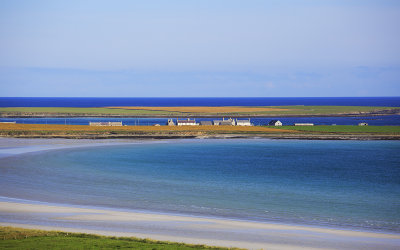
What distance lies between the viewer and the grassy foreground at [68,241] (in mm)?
19547

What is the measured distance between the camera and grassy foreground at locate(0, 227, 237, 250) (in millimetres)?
19547

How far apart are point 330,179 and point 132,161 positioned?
69.9 ft

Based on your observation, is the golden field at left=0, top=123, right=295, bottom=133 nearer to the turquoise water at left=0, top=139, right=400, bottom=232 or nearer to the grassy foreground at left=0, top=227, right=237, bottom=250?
the turquoise water at left=0, top=139, right=400, bottom=232

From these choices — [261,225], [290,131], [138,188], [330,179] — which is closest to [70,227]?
[261,225]

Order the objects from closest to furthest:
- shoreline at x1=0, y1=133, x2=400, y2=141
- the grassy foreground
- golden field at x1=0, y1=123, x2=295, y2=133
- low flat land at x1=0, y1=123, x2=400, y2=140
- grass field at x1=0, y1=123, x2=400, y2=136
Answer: the grassy foreground, shoreline at x1=0, y1=133, x2=400, y2=141, low flat land at x1=0, y1=123, x2=400, y2=140, grass field at x1=0, y1=123, x2=400, y2=136, golden field at x1=0, y1=123, x2=295, y2=133

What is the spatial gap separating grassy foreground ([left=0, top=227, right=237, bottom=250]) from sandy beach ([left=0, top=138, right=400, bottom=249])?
175 centimetres

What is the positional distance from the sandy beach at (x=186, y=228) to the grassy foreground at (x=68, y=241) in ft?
5.73

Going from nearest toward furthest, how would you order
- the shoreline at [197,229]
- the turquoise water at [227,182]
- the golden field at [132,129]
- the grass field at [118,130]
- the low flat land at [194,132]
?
the shoreline at [197,229], the turquoise water at [227,182], the low flat land at [194,132], the grass field at [118,130], the golden field at [132,129]

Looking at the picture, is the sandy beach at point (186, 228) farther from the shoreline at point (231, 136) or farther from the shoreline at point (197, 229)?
the shoreline at point (231, 136)

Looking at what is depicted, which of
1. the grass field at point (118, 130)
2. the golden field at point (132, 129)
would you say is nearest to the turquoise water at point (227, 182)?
the grass field at point (118, 130)

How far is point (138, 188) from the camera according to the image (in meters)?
37.1

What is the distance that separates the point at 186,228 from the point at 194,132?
66.4 m

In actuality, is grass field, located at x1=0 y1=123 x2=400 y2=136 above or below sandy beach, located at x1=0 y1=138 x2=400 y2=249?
above

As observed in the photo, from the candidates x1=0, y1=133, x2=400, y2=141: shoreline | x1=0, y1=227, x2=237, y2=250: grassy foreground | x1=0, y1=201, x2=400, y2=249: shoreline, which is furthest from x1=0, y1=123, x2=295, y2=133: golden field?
x1=0, y1=227, x2=237, y2=250: grassy foreground
